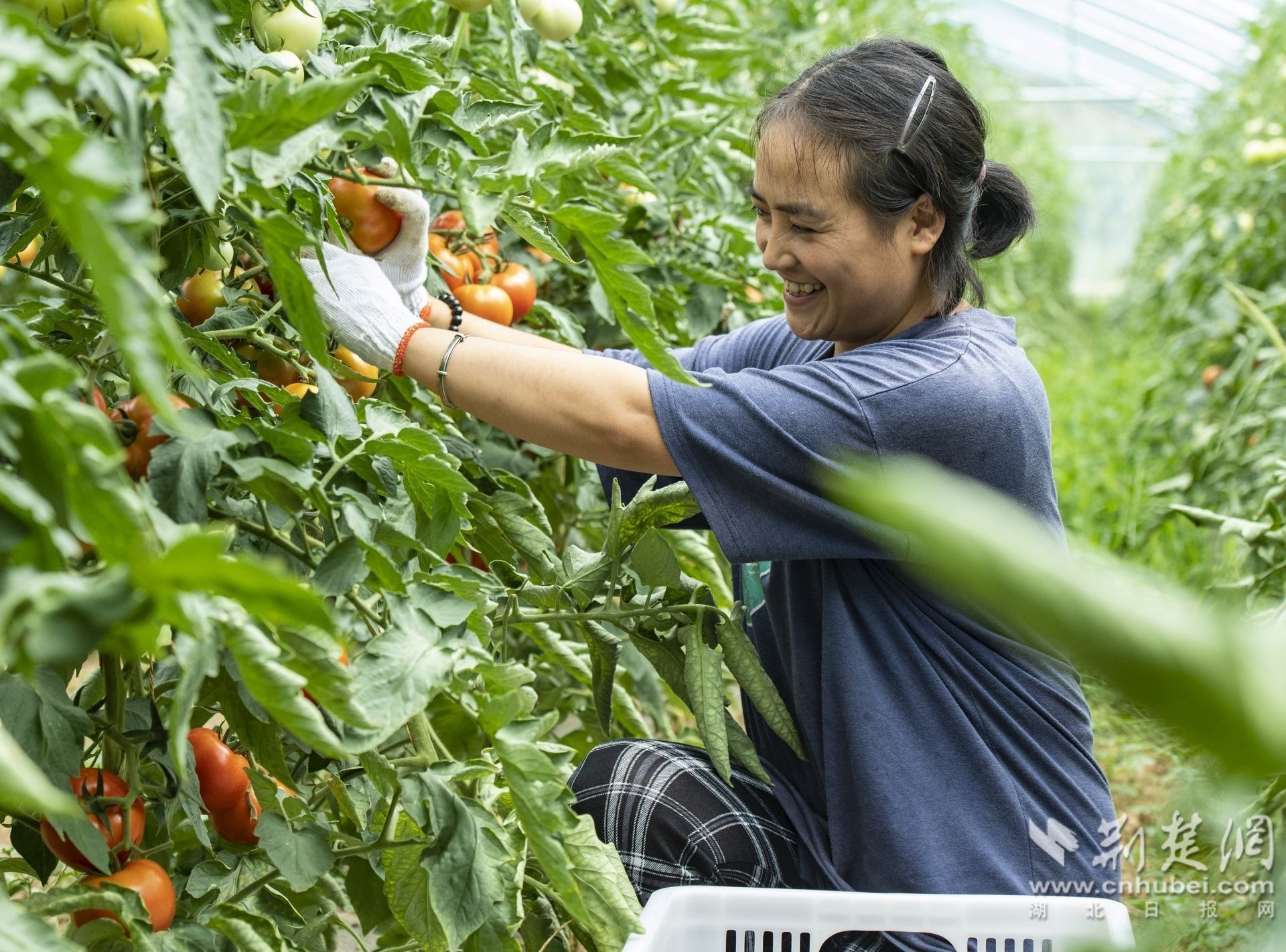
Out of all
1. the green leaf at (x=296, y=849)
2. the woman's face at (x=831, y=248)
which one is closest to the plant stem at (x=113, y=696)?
the green leaf at (x=296, y=849)

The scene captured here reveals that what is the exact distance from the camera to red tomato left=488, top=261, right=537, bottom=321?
1.33 meters

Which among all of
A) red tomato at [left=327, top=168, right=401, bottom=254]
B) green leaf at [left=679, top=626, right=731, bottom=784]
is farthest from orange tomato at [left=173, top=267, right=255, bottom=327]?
green leaf at [left=679, top=626, right=731, bottom=784]

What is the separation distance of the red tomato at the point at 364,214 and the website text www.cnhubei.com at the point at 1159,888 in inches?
30.6

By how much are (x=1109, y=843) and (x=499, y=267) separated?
2.79 feet

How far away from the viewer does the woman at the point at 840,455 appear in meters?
1.16

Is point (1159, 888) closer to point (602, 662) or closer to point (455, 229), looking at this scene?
point (602, 662)

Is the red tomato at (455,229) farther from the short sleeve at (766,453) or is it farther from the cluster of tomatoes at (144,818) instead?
the cluster of tomatoes at (144,818)

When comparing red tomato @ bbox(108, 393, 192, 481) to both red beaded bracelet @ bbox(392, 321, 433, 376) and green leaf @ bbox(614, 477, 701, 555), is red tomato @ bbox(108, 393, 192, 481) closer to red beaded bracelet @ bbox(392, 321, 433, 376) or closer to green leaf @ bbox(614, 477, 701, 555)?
red beaded bracelet @ bbox(392, 321, 433, 376)

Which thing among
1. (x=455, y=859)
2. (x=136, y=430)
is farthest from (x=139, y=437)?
(x=455, y=859)

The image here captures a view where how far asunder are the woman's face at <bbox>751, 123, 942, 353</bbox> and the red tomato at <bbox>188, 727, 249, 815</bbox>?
2.28 feet

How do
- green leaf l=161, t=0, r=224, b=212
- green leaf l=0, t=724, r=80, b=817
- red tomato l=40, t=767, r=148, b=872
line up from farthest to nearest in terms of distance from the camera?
red tomato l=40, t=767, r=148, b=872, green leaf l=161, t=0, r=224, b=212, green leaf l=0, t=724, r=80, b=817

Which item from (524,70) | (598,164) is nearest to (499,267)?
(524,70)

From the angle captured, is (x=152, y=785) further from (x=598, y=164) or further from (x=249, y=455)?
(x=598, y=164)

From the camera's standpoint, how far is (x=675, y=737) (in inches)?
82.0
